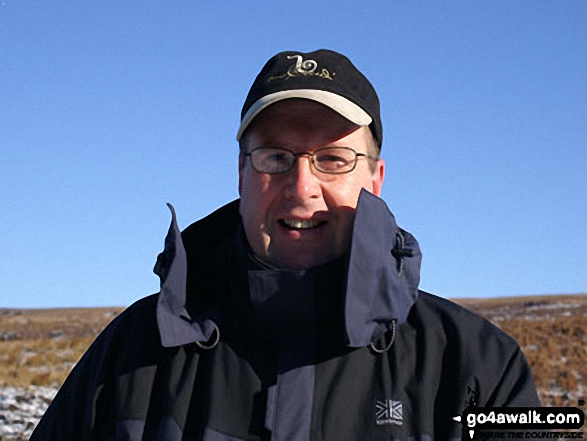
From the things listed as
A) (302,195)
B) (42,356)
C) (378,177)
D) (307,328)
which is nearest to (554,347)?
(42,356)

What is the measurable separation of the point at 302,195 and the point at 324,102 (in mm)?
316

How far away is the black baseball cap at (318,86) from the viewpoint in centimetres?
280

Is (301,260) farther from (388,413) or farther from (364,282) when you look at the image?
(388,413)

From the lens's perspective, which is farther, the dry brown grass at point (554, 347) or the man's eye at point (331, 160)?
the dry brown grass at point (554, 347)

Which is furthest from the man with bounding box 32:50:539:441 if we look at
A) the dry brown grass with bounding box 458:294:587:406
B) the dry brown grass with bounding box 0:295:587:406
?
the dry brown grass with bounding box 458:294:587:406

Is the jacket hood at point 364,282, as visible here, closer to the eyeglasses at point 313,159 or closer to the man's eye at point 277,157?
the eyeglasses at point 313,159

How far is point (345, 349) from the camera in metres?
2.75

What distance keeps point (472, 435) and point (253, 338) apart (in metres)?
0.76

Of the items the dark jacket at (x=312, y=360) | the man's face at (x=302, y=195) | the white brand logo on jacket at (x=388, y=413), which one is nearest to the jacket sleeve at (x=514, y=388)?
the dark jacket at (x=312, y=360)

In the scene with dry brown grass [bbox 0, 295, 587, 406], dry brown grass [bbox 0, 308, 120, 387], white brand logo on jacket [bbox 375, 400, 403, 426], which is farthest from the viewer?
dry brown grass [bbox 0, 308, 120, 387]

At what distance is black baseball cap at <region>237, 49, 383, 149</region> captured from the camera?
2.80 m

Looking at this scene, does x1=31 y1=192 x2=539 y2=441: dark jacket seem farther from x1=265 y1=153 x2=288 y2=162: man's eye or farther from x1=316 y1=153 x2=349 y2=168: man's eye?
x1=265 y1=153 x2=288 y2=162: man's eye

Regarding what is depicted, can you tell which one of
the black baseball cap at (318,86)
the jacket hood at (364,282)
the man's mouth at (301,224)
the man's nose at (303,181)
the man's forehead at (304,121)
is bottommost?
the jacket hood at (364,282)

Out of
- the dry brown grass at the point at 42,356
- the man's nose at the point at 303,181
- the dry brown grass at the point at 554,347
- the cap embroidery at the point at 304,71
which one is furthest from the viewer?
the dry brown grass at the point at 42,356
